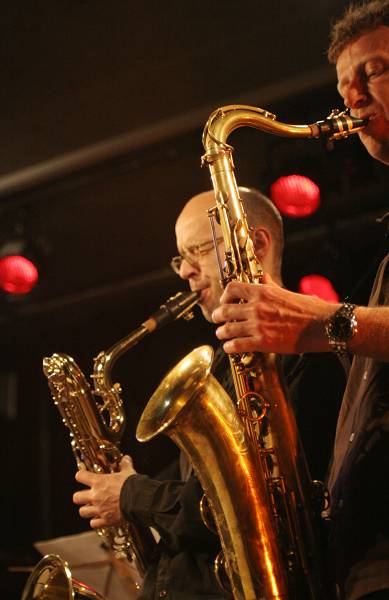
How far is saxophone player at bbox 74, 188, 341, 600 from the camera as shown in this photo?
239 centimetres

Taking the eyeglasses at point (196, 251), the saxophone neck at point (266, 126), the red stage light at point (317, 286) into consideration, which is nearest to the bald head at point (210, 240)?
the eyeglasses at point (196, 251)

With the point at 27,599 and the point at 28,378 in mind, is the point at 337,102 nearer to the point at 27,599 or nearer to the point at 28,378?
the point at 27,599

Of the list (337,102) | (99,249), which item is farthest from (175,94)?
(99,249)

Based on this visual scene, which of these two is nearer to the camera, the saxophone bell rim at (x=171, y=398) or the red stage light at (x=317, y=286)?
the saxophone bell rim at (x=171, y=398)

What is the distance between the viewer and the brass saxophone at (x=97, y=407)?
126 inches

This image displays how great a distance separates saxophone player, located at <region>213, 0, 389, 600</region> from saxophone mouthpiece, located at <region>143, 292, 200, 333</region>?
49.2 inches

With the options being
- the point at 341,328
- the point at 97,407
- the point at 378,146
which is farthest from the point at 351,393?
the point at 97,407

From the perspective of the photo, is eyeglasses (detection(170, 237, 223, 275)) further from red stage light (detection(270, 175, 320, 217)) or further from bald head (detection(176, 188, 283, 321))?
red stage light (detection(270, 175, 320, 217))

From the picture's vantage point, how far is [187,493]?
2.41 m

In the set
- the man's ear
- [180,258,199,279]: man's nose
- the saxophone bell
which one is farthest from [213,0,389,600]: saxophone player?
[180,258,199,279]: man's nose

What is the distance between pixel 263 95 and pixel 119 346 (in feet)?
6.54

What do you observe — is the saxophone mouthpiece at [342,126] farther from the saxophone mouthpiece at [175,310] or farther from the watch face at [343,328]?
the saxophone mouthpiece at [175,310]

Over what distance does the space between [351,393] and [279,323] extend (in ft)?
1.31

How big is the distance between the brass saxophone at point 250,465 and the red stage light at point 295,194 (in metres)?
2.48
